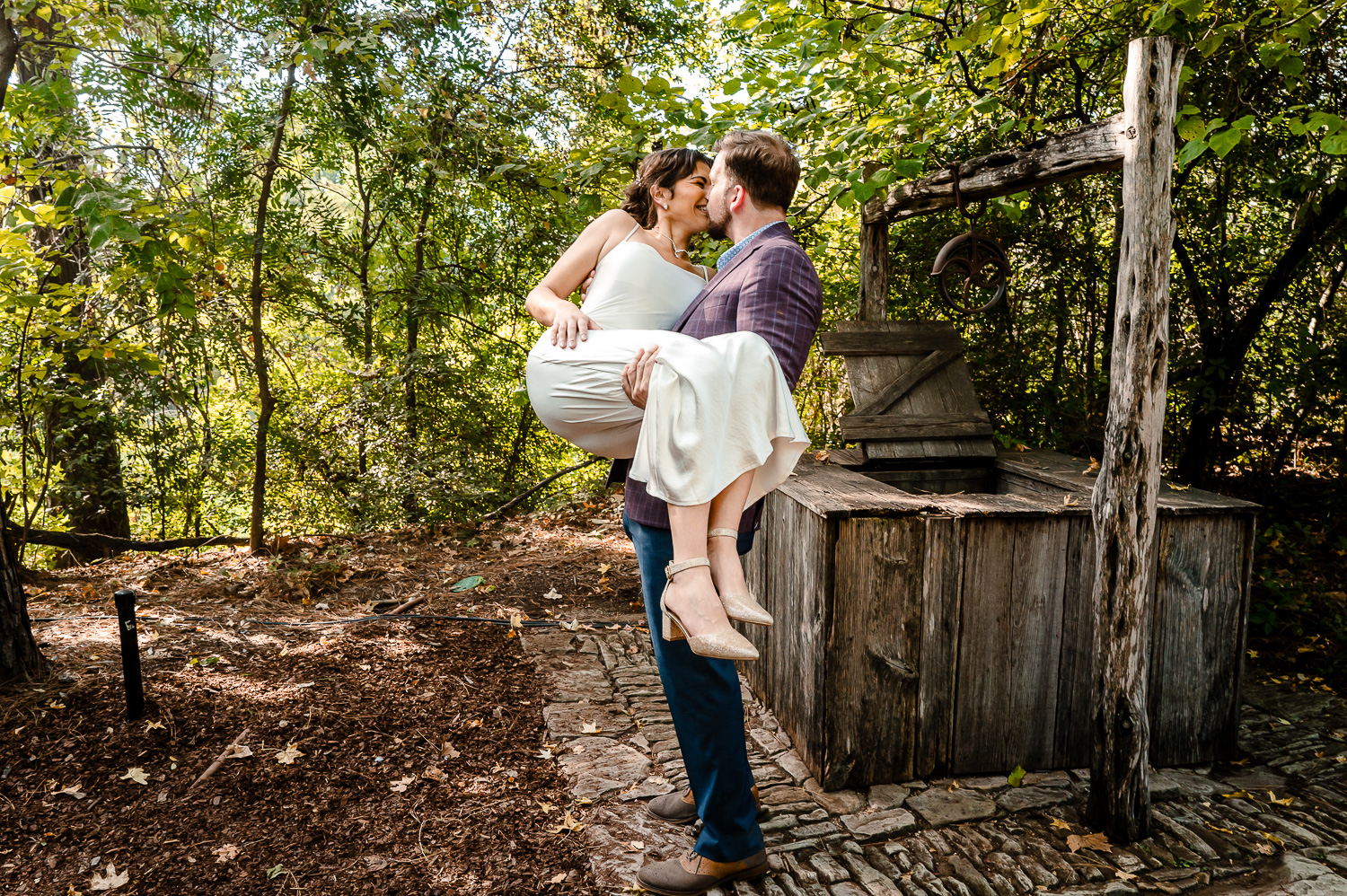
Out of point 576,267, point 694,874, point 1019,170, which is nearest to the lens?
point 694,874

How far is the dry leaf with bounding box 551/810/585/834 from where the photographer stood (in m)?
2.66

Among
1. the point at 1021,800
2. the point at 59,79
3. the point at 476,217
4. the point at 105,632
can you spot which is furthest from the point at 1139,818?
the point at 476,217

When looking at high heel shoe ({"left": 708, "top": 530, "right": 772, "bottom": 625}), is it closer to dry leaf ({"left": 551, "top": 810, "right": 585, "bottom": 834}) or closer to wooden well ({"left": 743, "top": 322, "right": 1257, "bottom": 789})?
wooden well ({"left": 743, "top": 322, "right": 1257, "bottom": 789})

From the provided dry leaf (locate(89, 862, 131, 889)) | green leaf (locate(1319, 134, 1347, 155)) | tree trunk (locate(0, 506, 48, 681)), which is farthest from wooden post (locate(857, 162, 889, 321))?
tree trunk (locate(0, 506, 48, 681))

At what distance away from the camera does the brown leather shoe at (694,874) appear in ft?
7.54

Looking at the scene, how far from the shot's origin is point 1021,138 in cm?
509

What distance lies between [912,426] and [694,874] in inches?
106

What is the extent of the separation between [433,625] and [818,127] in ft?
11.3

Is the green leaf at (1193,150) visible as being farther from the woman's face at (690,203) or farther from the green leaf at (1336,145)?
the woman's face at (690,203)

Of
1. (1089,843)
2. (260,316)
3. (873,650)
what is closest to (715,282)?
(873,650)

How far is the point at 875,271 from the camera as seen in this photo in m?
4.63

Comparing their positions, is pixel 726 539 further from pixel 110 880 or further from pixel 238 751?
pixel 238 751

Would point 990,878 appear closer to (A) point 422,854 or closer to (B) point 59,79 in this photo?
(A) point 422,854

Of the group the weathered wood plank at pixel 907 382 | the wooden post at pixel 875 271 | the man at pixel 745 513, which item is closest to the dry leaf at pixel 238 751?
the man at pixel 745 513
